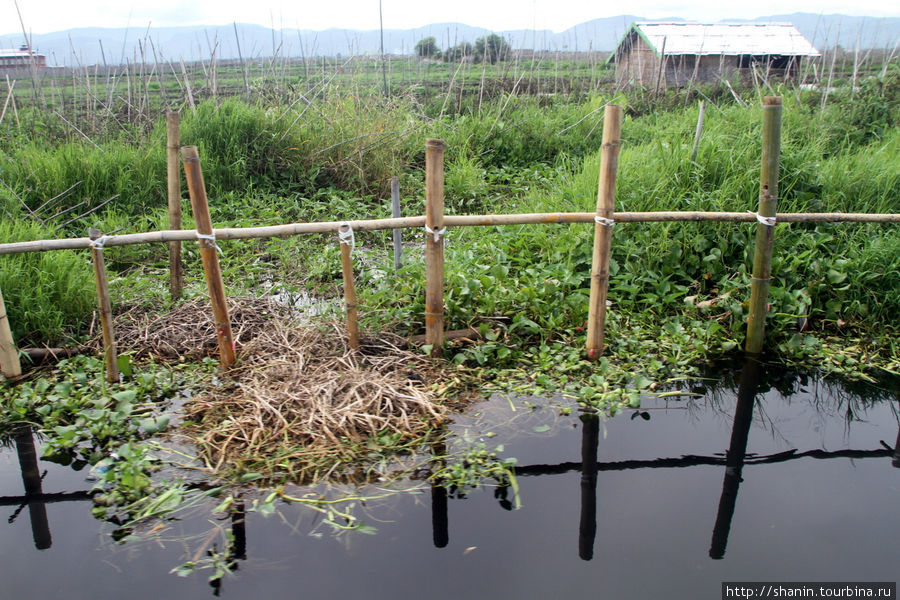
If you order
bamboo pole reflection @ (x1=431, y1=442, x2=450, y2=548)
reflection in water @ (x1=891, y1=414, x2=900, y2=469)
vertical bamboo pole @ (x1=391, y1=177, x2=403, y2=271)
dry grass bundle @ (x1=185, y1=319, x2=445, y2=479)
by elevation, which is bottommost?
reflection in water @ (x1=891, y1=414, x2=900, y2=469)

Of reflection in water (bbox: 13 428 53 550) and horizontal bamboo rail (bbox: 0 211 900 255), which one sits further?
horizontal bamboo rail (bbox: 0 211 900 255)

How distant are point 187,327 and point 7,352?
89 centimetres

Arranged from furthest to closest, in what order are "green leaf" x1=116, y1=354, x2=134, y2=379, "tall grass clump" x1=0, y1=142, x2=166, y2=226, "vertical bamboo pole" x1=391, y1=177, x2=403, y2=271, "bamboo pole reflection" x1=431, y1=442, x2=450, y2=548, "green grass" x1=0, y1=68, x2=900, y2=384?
"tall grass clump" x1=0, y1=142, x2=166, y2=226
"vertical bamboo pole" x1=391, y1=177, x2=403, y2=271
"green grass" x1=0, y1=68, x2=900, y2=384
"green leaf" x1=116, y1=354, x2=134, y2=379
"bamboo pole reflection" x1=431, y1=442, x2=450, y2=548

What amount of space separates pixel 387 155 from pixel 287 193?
3.50 ft

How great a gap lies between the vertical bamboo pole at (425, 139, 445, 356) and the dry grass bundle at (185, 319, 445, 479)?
0.17m

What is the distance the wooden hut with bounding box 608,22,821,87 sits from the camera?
37.3ft

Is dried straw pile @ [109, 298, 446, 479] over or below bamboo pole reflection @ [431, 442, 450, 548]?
over

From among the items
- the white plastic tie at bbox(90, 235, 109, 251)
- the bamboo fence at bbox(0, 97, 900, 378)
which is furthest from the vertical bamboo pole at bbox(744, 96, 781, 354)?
the white plastic tie at bbox(90, 235, 109, 251)

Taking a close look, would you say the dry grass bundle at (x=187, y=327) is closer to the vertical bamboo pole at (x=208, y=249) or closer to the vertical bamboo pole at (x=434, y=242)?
the vertical bamboo pole at (x=208, y=249)

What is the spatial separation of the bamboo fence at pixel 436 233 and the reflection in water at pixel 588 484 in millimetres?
570

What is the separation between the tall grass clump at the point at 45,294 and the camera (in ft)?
11.8

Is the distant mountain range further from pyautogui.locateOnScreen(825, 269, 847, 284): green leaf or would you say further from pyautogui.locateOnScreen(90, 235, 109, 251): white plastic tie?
pyautogui.locateOnScreen(825, 269, 847, 284): green leaf

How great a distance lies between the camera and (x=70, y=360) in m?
3.52

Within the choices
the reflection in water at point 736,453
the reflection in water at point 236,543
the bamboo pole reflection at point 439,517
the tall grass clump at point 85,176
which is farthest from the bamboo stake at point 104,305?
the reflection in water at point 736,453
